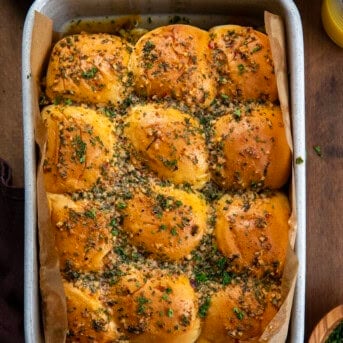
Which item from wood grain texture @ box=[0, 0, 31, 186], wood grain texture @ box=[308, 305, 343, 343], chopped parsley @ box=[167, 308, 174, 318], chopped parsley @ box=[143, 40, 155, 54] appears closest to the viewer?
chopped parsley @ box=[167, 308, 174, 318]

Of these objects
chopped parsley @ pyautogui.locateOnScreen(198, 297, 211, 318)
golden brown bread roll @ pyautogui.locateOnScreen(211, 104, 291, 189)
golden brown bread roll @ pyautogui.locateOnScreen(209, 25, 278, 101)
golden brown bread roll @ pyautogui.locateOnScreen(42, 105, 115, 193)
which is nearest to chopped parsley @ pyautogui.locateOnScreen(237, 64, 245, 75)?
golden brown bread roll @ pyautogui.locateOnScreen(209, 25, 278, 101)

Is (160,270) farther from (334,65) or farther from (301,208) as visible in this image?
(334,65)

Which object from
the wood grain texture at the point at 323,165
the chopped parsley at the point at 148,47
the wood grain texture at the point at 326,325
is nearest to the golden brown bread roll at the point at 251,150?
the chopped parsley at the point at 148,47

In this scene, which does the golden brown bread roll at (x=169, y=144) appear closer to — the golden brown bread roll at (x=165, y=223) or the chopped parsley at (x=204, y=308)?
the golden brown bread roll at (x=165, y=223)

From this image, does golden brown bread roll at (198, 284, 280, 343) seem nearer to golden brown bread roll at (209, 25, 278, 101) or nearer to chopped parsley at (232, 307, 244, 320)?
chopped parsley at (232, 307, 244, 320)

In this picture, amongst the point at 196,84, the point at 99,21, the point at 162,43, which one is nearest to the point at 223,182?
the point at 196,84

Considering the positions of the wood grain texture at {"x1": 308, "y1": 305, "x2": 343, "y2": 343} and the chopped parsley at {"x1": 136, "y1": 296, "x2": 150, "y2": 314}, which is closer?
the chopped parsley at {"x1": 136, "y1": 296, "x2": 150, "y2": 314}

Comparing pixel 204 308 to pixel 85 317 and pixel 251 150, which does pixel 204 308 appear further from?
pixel 251 150

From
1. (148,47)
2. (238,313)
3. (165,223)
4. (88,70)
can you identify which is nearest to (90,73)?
(88,70)
